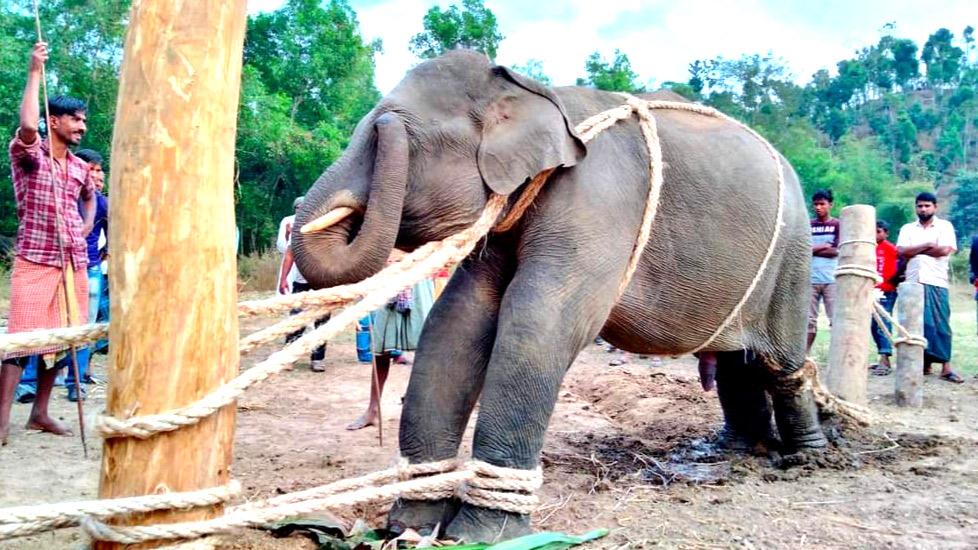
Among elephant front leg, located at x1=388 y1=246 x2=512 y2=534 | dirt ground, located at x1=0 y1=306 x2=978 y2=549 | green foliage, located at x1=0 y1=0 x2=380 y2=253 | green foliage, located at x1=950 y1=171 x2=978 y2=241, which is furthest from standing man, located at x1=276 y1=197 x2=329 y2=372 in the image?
green foliage, located at x1=950 y1=171 x2=978 y2=241

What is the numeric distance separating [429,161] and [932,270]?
23.2 feet

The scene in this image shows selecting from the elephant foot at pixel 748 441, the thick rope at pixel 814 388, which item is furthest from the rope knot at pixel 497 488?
the elephant foot at pixel 748 441

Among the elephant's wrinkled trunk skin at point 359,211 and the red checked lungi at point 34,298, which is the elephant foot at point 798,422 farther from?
the red checked lungi at point 34,298

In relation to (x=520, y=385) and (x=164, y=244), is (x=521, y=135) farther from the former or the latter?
(x=164, y=244)

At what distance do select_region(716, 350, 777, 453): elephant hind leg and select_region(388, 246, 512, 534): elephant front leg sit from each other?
70.3 inches

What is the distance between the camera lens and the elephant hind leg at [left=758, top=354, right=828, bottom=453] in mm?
4527

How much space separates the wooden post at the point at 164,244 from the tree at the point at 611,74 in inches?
1338

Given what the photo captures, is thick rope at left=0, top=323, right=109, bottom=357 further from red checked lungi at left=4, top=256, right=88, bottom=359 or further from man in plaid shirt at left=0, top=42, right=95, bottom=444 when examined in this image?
red checked lungi at left=4, top=256, right=88, bottom=359

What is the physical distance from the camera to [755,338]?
→ 437 cm

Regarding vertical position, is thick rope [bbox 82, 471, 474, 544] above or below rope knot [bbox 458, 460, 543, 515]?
above

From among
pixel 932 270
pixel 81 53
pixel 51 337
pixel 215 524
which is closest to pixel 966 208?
pixel 932 270

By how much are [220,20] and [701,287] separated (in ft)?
8.34

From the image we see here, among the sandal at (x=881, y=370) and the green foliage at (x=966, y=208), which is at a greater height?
the green foliage at (x=966, y=208)

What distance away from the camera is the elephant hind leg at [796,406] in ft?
14.9
